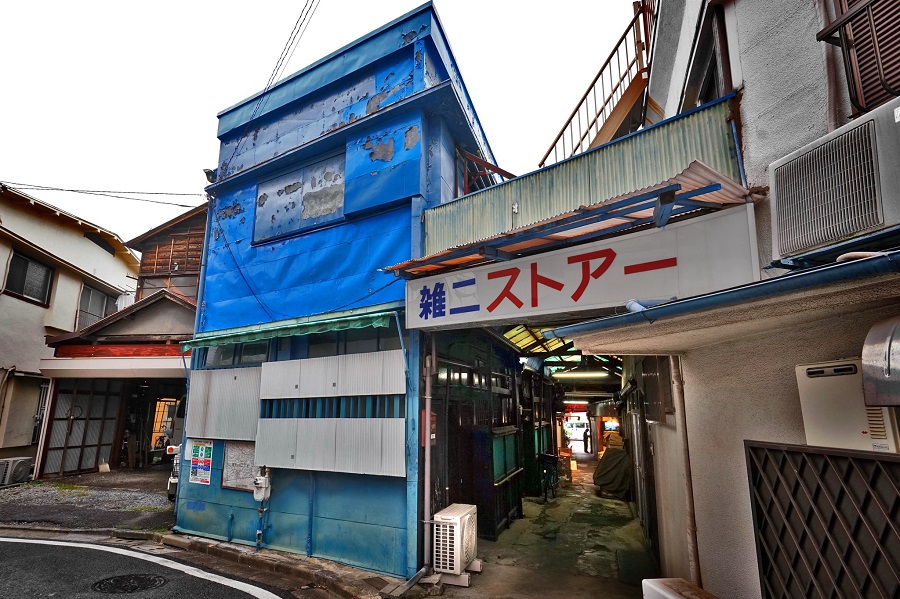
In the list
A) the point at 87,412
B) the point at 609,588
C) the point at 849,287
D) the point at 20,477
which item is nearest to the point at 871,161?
the point at 849,287

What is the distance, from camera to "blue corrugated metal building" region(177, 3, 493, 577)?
801 cm

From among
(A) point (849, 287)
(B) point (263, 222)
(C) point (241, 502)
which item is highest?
(B) point (263, 222)

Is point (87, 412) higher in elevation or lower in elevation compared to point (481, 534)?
higher

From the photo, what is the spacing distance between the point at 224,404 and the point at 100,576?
3.58 meters

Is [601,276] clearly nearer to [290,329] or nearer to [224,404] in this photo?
[290,329]

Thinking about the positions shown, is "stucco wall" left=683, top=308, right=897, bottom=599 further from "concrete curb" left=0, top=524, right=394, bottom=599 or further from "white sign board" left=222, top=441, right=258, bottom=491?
"white sign board" left=222, top=441, right=258, bottom=491

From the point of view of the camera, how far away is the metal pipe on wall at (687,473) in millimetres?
5074

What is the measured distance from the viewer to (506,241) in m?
6.51

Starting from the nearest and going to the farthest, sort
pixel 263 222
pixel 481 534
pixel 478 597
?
pixel 478 597
pixel 481 534
pixel 263 222

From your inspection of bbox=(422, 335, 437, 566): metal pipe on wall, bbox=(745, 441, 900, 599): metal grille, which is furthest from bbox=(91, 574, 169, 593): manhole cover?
bbox=(745, 441, 900, 599): metal grille

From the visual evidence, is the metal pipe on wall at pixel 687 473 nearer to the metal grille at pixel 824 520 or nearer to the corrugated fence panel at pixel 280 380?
the metal grille at pixel 824 520

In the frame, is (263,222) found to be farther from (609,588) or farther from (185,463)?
(609,588)

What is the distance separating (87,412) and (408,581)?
18.2 metres

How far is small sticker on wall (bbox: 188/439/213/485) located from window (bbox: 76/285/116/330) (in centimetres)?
1524
